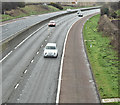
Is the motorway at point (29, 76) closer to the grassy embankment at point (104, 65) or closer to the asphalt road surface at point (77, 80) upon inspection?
the asphalt road surface at point (77, 80)

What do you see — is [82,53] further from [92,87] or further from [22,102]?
[22,102]

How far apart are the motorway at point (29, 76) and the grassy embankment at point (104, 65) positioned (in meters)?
4.51

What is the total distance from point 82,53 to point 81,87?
14.9m

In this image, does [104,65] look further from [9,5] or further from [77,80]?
→ [9,5]

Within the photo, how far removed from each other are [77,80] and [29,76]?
204 inches

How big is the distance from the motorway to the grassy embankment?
4513 millimetres

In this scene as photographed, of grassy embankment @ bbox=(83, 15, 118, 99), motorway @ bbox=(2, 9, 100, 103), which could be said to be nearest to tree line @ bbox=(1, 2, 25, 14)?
grassy embankment @ bbox=(83, 15, 118, 99)

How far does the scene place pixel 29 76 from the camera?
29.1 meters

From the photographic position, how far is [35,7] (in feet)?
457

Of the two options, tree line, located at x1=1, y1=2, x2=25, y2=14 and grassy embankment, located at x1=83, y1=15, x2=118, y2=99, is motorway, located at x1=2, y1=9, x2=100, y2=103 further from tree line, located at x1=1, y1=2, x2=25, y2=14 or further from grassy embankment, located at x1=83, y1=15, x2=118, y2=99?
tree line, located at x1=1, y1=2, x2=25, y2=14

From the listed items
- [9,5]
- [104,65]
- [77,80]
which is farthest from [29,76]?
[9,5]

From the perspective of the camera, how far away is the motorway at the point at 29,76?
23.8 meters

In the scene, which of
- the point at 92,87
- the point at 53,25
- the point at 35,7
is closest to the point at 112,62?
the point at 92,87

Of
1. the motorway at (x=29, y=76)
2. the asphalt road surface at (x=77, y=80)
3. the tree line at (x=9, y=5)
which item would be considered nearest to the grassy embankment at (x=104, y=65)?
the asphalt road surface at (x=77, y=80)
